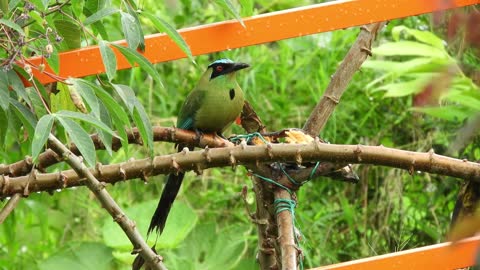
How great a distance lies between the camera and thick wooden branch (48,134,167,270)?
1.39 metres

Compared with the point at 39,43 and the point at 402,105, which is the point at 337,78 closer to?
the point at 39,43

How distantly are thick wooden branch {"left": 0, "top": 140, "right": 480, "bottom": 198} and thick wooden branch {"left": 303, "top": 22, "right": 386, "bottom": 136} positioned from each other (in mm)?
431

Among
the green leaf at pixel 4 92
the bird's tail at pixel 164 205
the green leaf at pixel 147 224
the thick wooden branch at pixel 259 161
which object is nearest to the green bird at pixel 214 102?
the green leaf at pixel 147 224

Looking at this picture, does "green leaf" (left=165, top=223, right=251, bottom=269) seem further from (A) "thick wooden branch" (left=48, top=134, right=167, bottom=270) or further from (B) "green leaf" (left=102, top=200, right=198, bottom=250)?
(A) "thick wooden branch" (left=48, top=134, right=167, bottom=270)

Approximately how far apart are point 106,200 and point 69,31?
40 centimetres

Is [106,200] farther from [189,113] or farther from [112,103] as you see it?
[189,113]

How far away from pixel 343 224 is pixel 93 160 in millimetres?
2250

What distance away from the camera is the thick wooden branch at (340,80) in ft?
6.31

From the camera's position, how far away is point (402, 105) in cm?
335

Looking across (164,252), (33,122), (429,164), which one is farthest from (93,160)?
(164,252)

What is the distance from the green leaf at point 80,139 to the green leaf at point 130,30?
231 mm

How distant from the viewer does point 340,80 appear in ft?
6.41

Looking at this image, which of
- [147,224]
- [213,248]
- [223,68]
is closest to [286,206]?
[223,68]

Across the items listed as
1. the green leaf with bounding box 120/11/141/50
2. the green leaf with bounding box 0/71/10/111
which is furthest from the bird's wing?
the green leaf with bounding box 0/71/10/111
